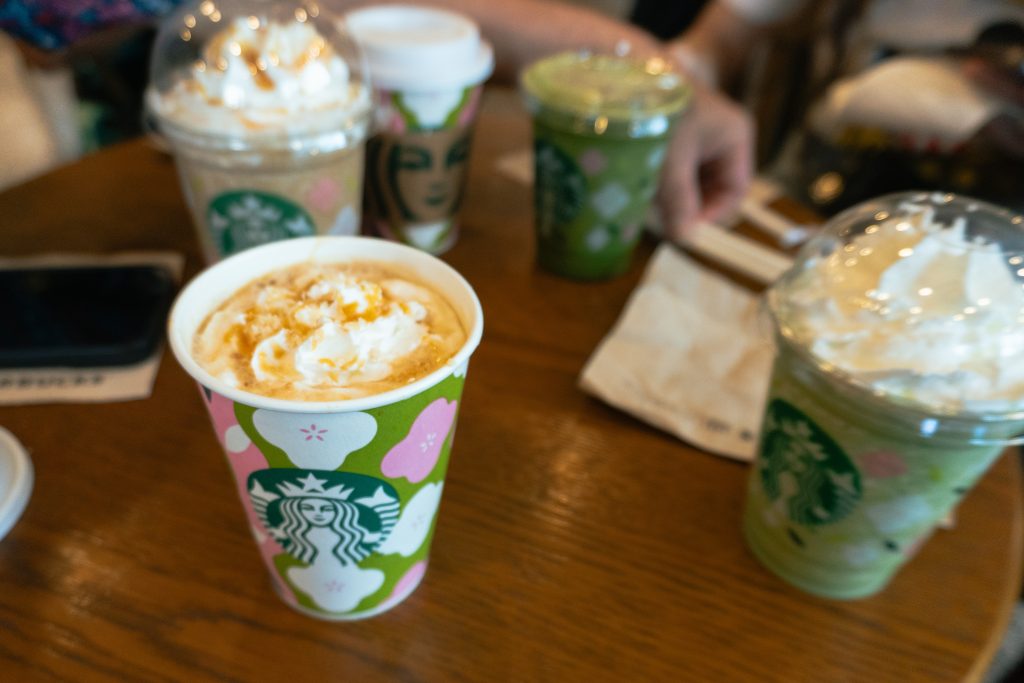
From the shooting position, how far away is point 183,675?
1.51 feet

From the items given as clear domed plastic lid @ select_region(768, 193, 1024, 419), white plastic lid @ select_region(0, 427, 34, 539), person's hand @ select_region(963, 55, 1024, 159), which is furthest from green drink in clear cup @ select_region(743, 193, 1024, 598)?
person's hand @ select_region(963, 55, 1024, 159)

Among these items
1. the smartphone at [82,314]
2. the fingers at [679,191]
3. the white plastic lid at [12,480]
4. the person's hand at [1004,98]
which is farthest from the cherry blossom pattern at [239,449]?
the person's hand at [1004,98]

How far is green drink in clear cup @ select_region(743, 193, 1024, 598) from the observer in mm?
450

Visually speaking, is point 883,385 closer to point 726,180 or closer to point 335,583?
point 335,583

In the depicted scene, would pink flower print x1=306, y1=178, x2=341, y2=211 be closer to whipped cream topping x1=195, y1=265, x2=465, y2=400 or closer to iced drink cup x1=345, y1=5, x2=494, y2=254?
iced drink cup x1=345, y1=5, x2=494, y2=254

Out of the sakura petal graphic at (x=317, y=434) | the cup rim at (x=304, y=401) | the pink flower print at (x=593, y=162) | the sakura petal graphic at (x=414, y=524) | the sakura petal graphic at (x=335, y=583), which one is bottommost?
the sakura petal graphic at (x=335, y=583)

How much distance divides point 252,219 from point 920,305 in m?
0.65

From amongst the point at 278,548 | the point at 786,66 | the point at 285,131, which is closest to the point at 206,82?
the point at 285,131

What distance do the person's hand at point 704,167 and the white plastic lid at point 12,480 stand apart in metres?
0.82

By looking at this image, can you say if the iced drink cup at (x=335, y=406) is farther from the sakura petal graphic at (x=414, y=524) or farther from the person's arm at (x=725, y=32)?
the person's arm at (x=725, y=32)

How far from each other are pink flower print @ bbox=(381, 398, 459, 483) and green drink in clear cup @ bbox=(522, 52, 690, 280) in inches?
18.3

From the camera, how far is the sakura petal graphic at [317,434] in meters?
0.39

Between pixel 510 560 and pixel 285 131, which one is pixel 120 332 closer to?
pixel 285 131

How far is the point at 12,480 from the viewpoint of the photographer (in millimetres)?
576
